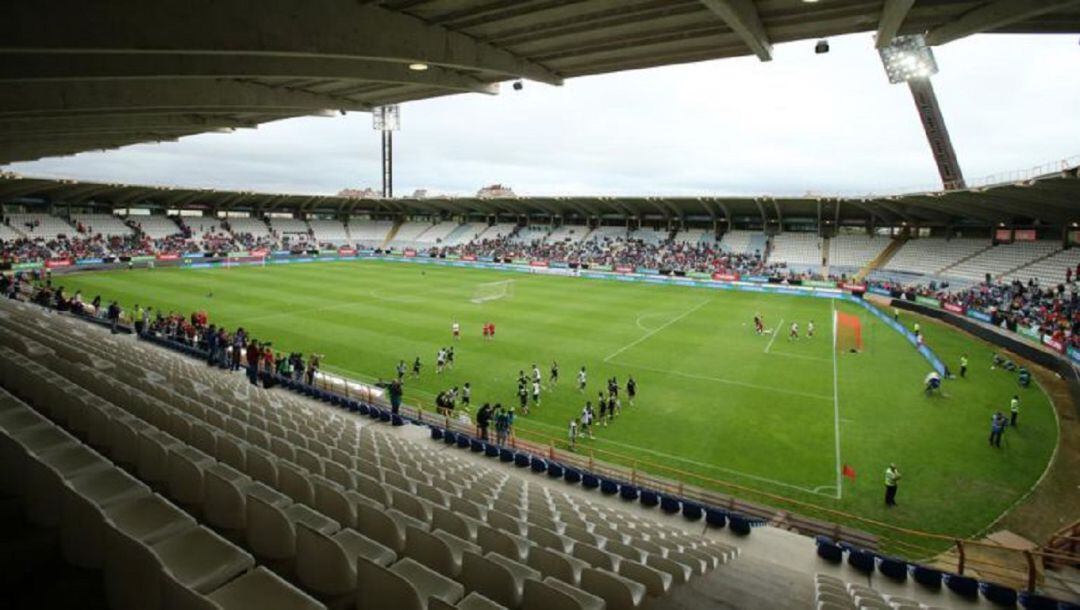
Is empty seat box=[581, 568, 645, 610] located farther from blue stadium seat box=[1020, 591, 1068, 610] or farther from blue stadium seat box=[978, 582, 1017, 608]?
blue stadium seat box=[978, 582, 1017, 608]

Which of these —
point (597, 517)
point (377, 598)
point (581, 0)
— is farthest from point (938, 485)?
point (377, 598)

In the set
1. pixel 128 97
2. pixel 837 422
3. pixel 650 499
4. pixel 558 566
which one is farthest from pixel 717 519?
pixel 128 97

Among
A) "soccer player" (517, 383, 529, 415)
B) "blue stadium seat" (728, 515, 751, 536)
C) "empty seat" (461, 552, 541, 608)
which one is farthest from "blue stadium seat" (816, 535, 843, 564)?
"soccer player" (517, 383, 529, 415)

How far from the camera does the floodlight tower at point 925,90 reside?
56.1 meters

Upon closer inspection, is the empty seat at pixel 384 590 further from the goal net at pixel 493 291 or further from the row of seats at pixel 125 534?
the goal net at pixel 493 291

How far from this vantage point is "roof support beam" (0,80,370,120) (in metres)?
8.54

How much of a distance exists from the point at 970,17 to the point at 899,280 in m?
51.2

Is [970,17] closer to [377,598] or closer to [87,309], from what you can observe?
[377,598]

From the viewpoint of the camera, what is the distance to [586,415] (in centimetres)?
1881

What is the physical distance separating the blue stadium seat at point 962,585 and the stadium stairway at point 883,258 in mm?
50009

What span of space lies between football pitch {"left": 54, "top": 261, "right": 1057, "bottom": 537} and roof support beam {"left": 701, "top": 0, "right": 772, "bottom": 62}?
31.8ft

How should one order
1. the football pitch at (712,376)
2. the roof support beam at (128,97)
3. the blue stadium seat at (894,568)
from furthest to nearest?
the football pitch at (712,376), the blue stadium seat at (894,568), the roof support beam at (128,97)

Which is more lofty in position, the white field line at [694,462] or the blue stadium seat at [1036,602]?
the blue stadium seat at [1036,602]

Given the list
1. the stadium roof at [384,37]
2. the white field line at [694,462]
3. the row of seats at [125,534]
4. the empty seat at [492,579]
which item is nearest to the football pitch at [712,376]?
the white field line at [694,462]
